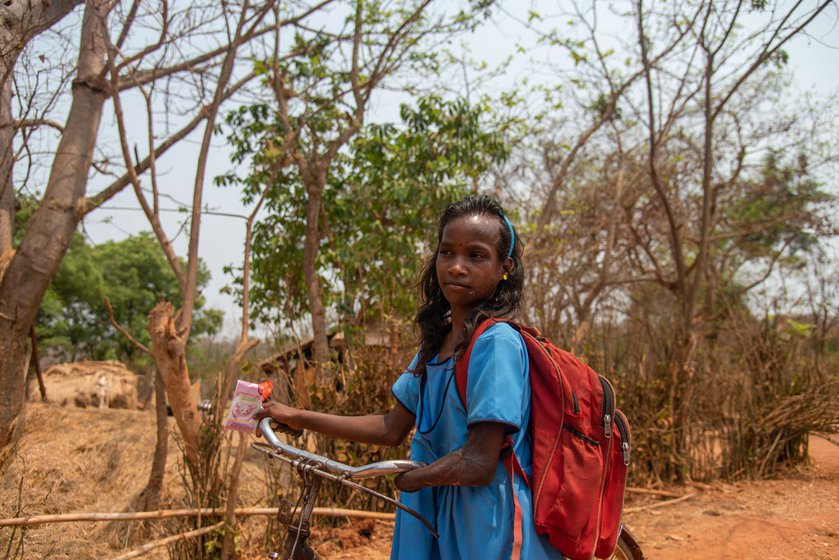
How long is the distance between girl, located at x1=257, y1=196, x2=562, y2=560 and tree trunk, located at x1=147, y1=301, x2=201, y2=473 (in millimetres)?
2496

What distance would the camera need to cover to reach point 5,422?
198 inches

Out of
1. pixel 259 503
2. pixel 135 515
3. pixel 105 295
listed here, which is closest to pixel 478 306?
pixel 135 515

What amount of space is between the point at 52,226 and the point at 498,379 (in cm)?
494

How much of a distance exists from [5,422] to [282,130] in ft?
16.9

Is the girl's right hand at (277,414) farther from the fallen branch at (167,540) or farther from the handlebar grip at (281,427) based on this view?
the fallen branch at (167,540)

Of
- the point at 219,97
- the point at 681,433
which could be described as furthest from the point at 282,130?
the point at 681,433

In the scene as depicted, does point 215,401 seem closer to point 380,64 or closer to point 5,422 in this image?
point 5,422

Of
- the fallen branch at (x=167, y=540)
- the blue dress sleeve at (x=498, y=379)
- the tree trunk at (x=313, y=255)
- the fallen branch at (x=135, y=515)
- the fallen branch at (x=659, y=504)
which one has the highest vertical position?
the tree trunk at (x=313, y=255)

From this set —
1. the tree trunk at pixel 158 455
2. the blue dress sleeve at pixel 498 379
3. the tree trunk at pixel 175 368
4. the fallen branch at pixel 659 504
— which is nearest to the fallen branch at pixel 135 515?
the tree trunk at pixel 175 368

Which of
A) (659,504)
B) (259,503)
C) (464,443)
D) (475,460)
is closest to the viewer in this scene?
(475,460)

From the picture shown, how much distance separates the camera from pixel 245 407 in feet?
6.10

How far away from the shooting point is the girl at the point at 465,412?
152 centimetres

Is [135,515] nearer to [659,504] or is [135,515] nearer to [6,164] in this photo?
[6,164]

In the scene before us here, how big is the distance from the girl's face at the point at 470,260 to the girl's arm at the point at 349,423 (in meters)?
0.43
